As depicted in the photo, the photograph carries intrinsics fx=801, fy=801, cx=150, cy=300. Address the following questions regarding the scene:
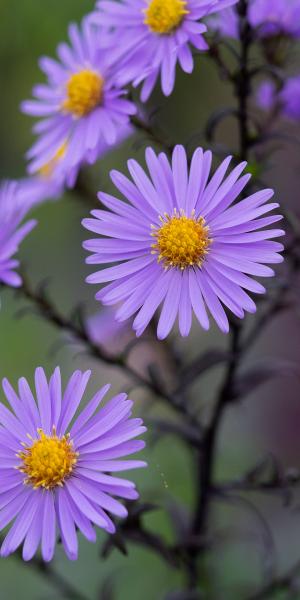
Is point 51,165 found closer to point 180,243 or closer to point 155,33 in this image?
point 155,33

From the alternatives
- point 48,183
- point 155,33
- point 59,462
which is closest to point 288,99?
point 155,33

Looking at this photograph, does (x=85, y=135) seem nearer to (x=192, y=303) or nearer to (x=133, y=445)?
(x=192, y=303)

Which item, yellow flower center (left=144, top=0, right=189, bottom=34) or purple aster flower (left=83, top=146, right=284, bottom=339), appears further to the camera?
yellow flower center (left=144, top=0, right=189, bottom=34)

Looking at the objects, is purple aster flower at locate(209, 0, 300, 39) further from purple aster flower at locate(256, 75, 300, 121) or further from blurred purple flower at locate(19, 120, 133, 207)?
blurred purple flower at locate(19, 120, 133, 207)

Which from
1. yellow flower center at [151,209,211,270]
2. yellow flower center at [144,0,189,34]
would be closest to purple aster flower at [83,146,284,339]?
yellow flower center at [151,209,211,270]

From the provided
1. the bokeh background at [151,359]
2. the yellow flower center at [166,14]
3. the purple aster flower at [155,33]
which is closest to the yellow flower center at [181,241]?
the purple aster flower at [155,33]

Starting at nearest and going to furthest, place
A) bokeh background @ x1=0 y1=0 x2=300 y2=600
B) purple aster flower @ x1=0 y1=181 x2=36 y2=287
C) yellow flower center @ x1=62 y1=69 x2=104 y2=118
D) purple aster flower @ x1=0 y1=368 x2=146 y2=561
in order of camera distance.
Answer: purple aster flower @ x1=0 y1=368 x2=146 y2=561 < purple aster flower @ x1=0 y1=181 x2=36 y2=287 < yellow flower center @ x1=62 y1=69 x2=104 y2=118 < bokeh background @ x1=0 y1=0 x2=300 y2=600

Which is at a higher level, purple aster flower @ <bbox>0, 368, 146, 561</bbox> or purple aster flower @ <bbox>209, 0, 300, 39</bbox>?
purple aster flower @ <bbox>209, 0, 300, 39</bbox>
